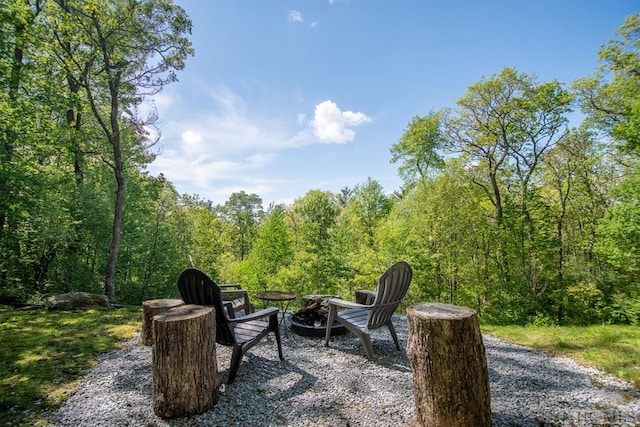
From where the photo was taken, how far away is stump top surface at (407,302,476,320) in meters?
1.93

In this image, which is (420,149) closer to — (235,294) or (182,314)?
(235,294)

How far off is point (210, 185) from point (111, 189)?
412 inches

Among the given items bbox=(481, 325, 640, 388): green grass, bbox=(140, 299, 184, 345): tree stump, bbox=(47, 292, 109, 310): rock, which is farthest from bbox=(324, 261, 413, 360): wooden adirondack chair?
bbox=(47, 292, 109, 310): rock

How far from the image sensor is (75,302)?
5457 mm

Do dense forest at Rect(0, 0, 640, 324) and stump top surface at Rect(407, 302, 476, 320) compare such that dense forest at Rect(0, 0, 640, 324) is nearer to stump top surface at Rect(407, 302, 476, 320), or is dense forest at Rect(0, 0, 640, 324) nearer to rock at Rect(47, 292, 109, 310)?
rock at Rect(47, 292, 109, 310)

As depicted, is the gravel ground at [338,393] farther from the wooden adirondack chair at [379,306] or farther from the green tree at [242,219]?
the green tree at [242,219]

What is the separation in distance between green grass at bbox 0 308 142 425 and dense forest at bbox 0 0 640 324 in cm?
232

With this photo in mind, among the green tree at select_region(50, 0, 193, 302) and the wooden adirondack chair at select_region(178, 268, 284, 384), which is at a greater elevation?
the green tree at select_region(50, 0, 193, 302)

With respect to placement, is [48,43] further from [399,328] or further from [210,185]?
[210,185]

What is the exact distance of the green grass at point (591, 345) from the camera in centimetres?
293

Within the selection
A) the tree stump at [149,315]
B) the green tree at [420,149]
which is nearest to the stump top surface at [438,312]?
the tree stump at [149,315]

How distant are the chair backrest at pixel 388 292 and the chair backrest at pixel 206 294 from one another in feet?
5.12

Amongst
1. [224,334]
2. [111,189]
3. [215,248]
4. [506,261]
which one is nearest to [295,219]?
[215,248]

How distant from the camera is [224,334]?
279 cm
